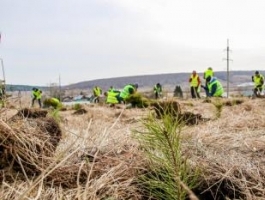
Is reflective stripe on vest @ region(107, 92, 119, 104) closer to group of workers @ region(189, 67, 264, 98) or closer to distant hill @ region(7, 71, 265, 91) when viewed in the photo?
group of workers @ region(189, 67, 264, 98)

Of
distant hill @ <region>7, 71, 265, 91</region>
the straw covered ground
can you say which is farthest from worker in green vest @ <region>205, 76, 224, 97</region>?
distant hill @ <region>7, 71, 265, 91</region>

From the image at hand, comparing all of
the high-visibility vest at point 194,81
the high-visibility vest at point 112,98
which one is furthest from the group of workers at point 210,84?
the high-visibility vest at point 112,98

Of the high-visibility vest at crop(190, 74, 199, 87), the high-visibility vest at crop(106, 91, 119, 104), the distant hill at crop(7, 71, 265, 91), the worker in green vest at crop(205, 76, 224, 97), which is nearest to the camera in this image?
the worker in green vest at crop(205, 76, 224, 97)

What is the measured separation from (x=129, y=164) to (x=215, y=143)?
2.66ft

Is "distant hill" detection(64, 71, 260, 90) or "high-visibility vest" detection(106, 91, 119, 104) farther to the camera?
"distant hill" detection(64, 71, 260, 90)

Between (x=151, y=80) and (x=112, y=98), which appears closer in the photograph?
(x=112, y=98)

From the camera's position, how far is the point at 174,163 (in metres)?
1.76

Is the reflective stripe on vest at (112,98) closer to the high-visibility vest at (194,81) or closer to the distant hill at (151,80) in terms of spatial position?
the high-visibility vest at (194,81)

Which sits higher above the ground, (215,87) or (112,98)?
(215,87)

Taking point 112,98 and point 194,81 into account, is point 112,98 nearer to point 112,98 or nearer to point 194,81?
point 112,98

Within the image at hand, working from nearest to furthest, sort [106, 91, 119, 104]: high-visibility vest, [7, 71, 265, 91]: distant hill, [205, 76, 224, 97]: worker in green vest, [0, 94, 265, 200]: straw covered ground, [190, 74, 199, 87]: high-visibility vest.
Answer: [0, 94, 265, 200]: straw covered ground, [205, 76, 224, 97]: worker in green vest, [106, 91, 119, 104]: high-visibility vest, [190, 74, 199, 87]: high-visibility vest, [7, 71, 265, 91]: distant hill

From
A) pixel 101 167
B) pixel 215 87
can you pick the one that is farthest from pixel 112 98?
pixel 101 167

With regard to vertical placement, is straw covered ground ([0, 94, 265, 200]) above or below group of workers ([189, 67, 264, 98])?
above

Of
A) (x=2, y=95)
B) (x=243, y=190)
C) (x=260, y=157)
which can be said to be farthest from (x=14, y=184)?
(x=260, y=157)
